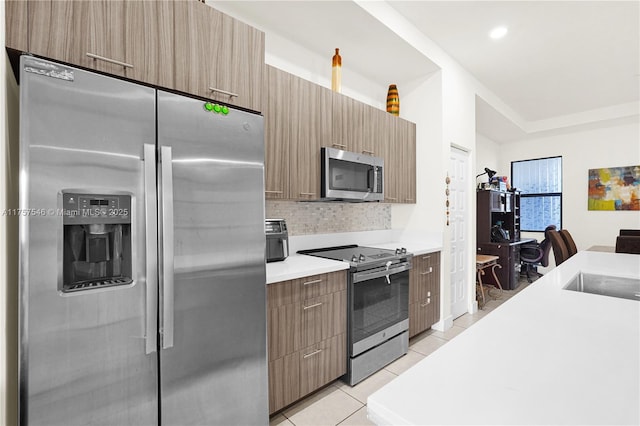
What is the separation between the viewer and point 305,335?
1903 millimetres

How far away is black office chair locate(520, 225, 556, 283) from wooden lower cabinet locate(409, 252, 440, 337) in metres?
3.28

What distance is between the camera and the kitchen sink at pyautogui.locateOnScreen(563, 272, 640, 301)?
1608mm

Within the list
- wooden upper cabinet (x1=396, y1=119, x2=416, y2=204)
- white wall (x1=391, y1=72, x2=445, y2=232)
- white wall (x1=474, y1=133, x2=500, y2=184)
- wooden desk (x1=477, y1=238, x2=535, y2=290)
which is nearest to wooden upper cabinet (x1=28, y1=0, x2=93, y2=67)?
wooden upper cabinet (x1=396, y1=119, x2=416, y2=204)

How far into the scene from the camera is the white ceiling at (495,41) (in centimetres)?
235

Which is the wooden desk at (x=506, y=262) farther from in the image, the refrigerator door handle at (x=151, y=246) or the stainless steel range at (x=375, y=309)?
the refrigerator door handle at (x=151, y=246)

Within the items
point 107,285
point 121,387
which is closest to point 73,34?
point 107,285

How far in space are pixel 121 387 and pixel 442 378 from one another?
1.18 metres

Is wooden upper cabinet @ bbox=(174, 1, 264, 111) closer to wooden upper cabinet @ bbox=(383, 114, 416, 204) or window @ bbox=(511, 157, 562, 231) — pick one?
wooden upper cabinet @ bbox=(383, 114, 416, 204)

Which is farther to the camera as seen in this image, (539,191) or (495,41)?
(539,191)

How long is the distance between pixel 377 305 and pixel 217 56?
194 centimetres

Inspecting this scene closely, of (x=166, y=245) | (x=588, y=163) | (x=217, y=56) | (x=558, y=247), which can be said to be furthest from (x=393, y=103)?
(x=588, y=163)

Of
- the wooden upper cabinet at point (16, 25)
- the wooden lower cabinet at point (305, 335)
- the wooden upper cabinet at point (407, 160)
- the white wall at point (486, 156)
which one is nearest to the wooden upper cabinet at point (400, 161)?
the wooden upper cabinet at point (407, 160)

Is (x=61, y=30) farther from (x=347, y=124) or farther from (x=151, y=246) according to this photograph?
(x=347, y=124)

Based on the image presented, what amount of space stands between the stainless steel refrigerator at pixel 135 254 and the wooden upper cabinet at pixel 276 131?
20.1 inches
